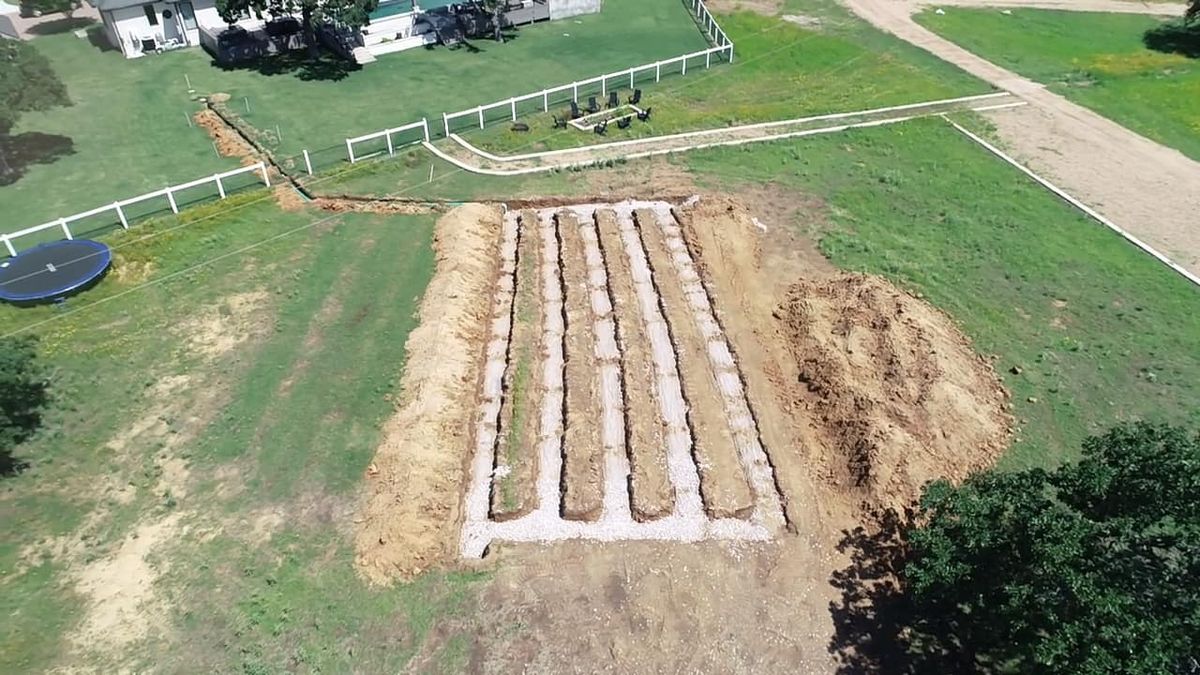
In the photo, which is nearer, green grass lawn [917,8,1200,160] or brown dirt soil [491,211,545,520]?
brown dirt soil [491,211,545,520]

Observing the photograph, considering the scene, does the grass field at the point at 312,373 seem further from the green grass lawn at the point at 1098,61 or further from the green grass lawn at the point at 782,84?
the green grass lawn at the point at 1098,61

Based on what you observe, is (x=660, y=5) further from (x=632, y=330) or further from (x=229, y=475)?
(x=229, y=475)

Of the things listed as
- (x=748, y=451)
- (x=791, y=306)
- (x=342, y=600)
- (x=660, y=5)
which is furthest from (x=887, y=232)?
(x=660, y=5)

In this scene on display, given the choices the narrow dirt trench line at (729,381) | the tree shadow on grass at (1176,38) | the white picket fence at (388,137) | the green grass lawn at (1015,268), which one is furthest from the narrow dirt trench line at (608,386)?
the tree shadow on grass at (1176,38)

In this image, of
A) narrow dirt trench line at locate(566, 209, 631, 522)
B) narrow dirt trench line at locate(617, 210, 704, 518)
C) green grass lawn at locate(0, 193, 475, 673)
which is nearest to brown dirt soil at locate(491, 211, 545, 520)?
narrow dirt trench line at locate(566, 209, 631, 522)

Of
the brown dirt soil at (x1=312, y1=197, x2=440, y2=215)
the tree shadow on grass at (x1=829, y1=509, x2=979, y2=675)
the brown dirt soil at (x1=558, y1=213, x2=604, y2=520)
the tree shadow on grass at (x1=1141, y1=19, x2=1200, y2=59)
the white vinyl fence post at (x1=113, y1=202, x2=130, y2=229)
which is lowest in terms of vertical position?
the tree shadow on grass at (x1=829, y1=509, x2=979, y2=675)

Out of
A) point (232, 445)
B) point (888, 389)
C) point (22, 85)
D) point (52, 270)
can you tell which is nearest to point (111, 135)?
point (22, 85)

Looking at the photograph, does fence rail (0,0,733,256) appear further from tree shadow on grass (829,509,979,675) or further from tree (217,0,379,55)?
tree shadow on grass (829,509,979,675)
